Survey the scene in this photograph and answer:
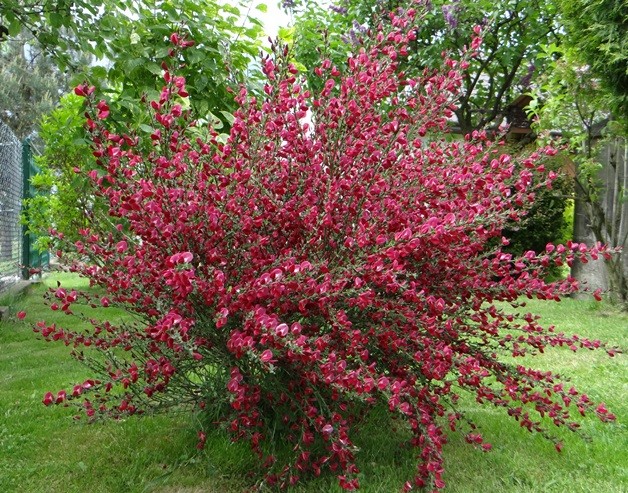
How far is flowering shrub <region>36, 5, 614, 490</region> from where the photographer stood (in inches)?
89.0

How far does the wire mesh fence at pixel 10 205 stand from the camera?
8625 millimetres

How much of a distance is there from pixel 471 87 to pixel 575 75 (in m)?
5.31

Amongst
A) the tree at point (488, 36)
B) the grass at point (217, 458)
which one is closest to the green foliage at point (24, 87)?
the tree at point (488, 36)

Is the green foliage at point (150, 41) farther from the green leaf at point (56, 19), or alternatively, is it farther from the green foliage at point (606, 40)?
the green foliage at point (606, 40)

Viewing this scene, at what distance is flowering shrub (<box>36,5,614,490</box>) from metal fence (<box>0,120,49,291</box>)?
6090mm

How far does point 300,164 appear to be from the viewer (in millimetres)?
2672

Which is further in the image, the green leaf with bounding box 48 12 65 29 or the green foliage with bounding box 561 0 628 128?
the green foliage with bounding box 561 0 628 128

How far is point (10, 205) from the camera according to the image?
31.0 ft

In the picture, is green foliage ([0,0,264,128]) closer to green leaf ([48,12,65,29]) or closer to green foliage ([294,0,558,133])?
green leaf ([48,12,65,29])

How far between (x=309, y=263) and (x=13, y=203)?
905cm

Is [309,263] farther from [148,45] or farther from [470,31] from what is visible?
[470,31]

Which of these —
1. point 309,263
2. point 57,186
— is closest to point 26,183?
point 57,186

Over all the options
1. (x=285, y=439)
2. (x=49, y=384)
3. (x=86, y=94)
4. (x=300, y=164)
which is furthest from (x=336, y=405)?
(x=49, y=384)

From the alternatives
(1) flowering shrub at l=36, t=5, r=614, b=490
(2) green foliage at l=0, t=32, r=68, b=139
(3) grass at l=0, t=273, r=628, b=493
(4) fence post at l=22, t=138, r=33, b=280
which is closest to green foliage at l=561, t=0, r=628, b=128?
(3) grass at l=0, t=273, r=628, b=493
